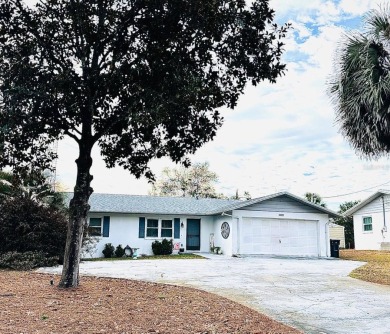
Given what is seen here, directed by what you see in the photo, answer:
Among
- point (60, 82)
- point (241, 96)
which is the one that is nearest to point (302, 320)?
point (241, 96)

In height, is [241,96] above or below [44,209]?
above

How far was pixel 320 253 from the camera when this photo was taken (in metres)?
23.1

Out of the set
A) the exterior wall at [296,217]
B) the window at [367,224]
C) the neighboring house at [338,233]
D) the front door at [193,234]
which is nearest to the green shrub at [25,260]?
the exterior wall at [296,217]

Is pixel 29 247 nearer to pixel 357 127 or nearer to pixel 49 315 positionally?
pixel 49 315

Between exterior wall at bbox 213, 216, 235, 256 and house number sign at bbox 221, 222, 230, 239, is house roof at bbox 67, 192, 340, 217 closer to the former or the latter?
exterior wall at bbox 213, 216, 235, 256

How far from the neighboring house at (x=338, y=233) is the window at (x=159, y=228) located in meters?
15.8

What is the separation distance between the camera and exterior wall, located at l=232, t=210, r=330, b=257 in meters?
21.9

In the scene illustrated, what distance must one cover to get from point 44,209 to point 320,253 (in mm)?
15428

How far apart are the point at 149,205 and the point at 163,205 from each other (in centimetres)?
93

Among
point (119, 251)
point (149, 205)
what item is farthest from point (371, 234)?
point (119, 251)

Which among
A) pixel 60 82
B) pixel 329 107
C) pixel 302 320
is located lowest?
pixel 302 320

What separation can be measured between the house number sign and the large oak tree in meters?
14.0

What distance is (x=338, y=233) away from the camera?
3353cm

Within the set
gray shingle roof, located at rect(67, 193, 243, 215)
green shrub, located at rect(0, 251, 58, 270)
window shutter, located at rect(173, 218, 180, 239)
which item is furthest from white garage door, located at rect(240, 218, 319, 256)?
green shrub, located at rect(0, 251, 58, 270)
